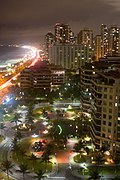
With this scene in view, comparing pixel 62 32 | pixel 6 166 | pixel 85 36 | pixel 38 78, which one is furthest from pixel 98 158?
pixel 62 32

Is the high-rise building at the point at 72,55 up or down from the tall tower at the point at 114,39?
down

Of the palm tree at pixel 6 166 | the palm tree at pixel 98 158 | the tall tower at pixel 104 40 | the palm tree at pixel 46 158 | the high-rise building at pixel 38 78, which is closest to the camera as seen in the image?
the palm tree at pixel 6 166

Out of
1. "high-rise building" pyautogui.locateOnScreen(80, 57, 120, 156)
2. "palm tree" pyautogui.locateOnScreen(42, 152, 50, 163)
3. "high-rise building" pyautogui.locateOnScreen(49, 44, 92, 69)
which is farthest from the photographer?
"high-rise building" pyautogui.locateOnScreen(49, 44, 92, 69)

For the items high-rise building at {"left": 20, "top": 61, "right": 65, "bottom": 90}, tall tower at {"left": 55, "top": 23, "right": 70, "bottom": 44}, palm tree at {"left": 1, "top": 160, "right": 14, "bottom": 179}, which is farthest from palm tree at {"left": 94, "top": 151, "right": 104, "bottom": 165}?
tall tower at {"left": 55, "top": 23, "right": 70, "bottom": 44}

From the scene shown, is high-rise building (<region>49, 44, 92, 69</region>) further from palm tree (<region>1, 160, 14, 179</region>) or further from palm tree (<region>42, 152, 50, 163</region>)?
palm tree (<region>1, 160, 14, 179</region>)

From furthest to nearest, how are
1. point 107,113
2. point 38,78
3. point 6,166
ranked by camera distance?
point 38,78 < point 107,113 < point 6,166

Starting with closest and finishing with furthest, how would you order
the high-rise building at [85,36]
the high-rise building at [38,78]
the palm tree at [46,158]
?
the palm tree at [46,158], the high-rise building at [38,78], the high-rise building at [85,36]

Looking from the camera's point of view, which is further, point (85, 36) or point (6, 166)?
point (85, 36)

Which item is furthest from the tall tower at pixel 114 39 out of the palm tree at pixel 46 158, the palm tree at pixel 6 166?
the palm tree at pixel 6 166

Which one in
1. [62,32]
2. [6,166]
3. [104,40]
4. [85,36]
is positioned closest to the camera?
[6,166]

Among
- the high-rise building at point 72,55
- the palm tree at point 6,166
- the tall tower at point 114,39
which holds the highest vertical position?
the tall tower at point 114,39

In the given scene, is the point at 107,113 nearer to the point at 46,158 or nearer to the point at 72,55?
the point at 46,158

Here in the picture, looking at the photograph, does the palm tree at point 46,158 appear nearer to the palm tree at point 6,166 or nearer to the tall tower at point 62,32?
the palm tree at point 6,166
